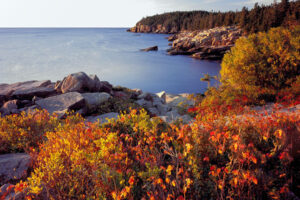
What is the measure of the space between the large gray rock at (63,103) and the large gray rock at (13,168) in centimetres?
478

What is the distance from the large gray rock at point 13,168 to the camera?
15.0ft

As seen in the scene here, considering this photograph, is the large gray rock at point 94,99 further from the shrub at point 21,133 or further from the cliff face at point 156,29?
the cliff face at point 156,29

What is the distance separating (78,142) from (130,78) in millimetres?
27353

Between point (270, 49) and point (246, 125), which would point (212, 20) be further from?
point (246, 125)

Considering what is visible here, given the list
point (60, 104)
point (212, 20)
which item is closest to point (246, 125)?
point (60, 104)

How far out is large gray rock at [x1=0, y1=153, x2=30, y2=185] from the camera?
4582 millimetres

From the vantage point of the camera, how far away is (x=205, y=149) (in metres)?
4.10

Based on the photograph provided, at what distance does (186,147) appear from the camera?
3.68 m

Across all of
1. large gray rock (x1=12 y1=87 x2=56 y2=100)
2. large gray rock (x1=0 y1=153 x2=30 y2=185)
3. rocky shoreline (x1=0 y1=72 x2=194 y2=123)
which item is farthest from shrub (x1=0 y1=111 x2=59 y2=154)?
large gray rock (x1=12 y1=87 x2=56 y2=100)

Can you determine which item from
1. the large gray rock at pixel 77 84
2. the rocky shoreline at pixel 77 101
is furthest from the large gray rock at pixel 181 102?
the large gray rock at pixel 77 84

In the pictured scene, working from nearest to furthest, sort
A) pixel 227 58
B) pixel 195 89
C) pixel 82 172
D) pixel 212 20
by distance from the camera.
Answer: pixel 82 172 < pixel 227 58 < pixel 195 89 < pixel 212 20

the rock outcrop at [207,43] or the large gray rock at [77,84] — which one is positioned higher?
the rock outcrop at [207,43]

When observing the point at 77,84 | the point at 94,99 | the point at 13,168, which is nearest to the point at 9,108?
the point at 77,84

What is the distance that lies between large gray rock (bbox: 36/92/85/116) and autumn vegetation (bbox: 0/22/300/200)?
256 centimetres
